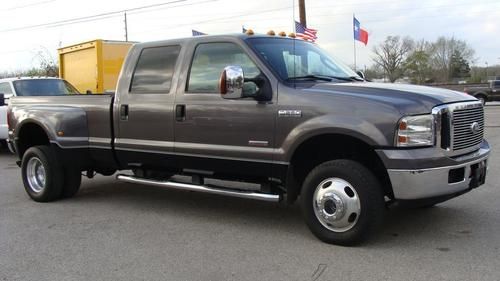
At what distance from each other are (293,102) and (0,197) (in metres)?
4.86

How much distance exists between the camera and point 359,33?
21.8 metres

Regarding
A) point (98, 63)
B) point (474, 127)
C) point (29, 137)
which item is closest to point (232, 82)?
point (474, 127)

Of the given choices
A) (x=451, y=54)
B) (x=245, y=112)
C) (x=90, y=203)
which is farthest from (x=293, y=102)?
(x=451, y=54)

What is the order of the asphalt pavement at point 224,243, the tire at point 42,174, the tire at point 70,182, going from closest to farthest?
the asphalt pavement at point 224,243 → the tire at point 42,174 → the tire at point 70,182

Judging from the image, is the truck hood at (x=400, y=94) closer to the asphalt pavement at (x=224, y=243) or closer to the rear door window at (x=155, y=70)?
the asphalt pavement at (x=224, y=243)

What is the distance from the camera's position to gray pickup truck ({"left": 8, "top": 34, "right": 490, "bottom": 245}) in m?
4.58

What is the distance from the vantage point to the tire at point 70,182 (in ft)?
23.4

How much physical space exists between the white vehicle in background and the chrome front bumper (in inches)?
366

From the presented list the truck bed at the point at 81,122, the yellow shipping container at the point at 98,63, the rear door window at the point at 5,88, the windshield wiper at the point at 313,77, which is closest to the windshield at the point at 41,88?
the rear door window at the point at 5,88

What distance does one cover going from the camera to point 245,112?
5332 millimetres

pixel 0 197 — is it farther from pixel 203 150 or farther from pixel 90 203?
pixel 203 150

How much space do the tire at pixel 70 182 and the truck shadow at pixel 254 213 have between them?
14 cm

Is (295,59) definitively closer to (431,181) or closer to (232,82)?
(232,82)

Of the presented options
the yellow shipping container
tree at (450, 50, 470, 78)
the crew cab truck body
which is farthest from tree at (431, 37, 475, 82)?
the yellow shipping container
